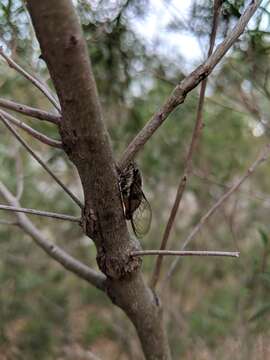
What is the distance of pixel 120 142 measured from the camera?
1.97 metres

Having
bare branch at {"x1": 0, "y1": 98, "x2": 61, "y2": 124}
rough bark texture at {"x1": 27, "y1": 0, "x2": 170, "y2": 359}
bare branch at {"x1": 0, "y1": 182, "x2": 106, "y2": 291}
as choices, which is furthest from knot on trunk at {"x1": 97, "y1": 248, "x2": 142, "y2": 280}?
bare branch at {"x1": 0, "y1": 98, "x2": 61, "y2": 124}

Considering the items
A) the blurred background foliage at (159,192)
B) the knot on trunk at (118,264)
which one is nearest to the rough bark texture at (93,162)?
the knot on trunk at (118,264)

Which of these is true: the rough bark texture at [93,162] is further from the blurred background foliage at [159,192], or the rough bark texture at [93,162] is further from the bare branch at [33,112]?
the blurred background foliage at [159,192]

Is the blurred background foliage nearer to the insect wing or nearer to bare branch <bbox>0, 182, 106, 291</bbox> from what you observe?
bare branch <bbox>0, 182, 106, 291</bbox>

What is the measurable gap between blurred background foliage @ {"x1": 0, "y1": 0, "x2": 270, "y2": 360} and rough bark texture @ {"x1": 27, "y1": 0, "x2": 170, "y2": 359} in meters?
0.37

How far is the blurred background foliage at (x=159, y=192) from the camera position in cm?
139

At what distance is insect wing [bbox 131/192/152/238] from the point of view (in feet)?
3.08

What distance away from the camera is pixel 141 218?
3.18ft

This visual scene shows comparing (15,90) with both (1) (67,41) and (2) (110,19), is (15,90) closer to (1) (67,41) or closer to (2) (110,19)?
(2) (110,19)

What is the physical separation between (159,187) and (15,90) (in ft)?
4.00

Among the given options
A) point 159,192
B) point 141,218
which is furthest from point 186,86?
point 159,192

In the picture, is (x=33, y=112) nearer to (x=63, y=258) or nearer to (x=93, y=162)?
(x=93, y=162)

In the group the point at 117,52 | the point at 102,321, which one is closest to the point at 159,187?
the point at 102,321

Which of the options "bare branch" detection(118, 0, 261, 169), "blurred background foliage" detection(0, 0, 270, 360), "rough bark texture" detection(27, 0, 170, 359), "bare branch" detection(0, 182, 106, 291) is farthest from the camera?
"blurred background foliage" detection(0, 0, 270, 360)
